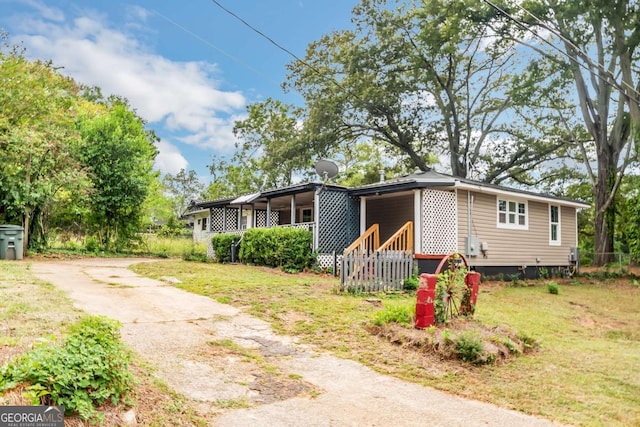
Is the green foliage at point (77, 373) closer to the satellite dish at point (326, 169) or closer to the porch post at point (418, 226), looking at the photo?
the porch post at point (418, 226)

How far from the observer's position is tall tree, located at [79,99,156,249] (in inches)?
763

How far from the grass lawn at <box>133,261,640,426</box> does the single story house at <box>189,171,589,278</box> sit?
225 cm

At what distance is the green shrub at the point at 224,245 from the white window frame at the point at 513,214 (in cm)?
923

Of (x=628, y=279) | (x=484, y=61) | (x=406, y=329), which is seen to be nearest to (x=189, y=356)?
(x=406, y=329)

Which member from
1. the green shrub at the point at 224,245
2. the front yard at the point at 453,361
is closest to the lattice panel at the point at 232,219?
the green shrub at the point at 224,245

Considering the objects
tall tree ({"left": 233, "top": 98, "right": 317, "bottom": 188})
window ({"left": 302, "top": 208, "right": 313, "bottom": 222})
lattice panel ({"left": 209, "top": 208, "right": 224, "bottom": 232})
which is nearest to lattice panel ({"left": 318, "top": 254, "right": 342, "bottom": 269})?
window ({"left": 302, "top": 208, "right": 313, "bottom": 222})

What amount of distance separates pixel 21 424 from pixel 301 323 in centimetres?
407

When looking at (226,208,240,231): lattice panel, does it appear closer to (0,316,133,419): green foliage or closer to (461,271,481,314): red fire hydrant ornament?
(461,271,481,314): red fire hydrant ornament

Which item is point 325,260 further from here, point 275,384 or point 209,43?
point 275,384

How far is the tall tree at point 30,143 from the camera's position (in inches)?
579

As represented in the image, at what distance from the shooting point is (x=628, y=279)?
15.7 meters

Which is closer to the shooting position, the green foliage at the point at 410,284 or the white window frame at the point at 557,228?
the green foliage at the point at 410,284

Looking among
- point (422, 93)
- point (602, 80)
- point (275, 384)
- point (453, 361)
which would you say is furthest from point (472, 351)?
point (422, 93)

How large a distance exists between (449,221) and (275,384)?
10.2 metres
